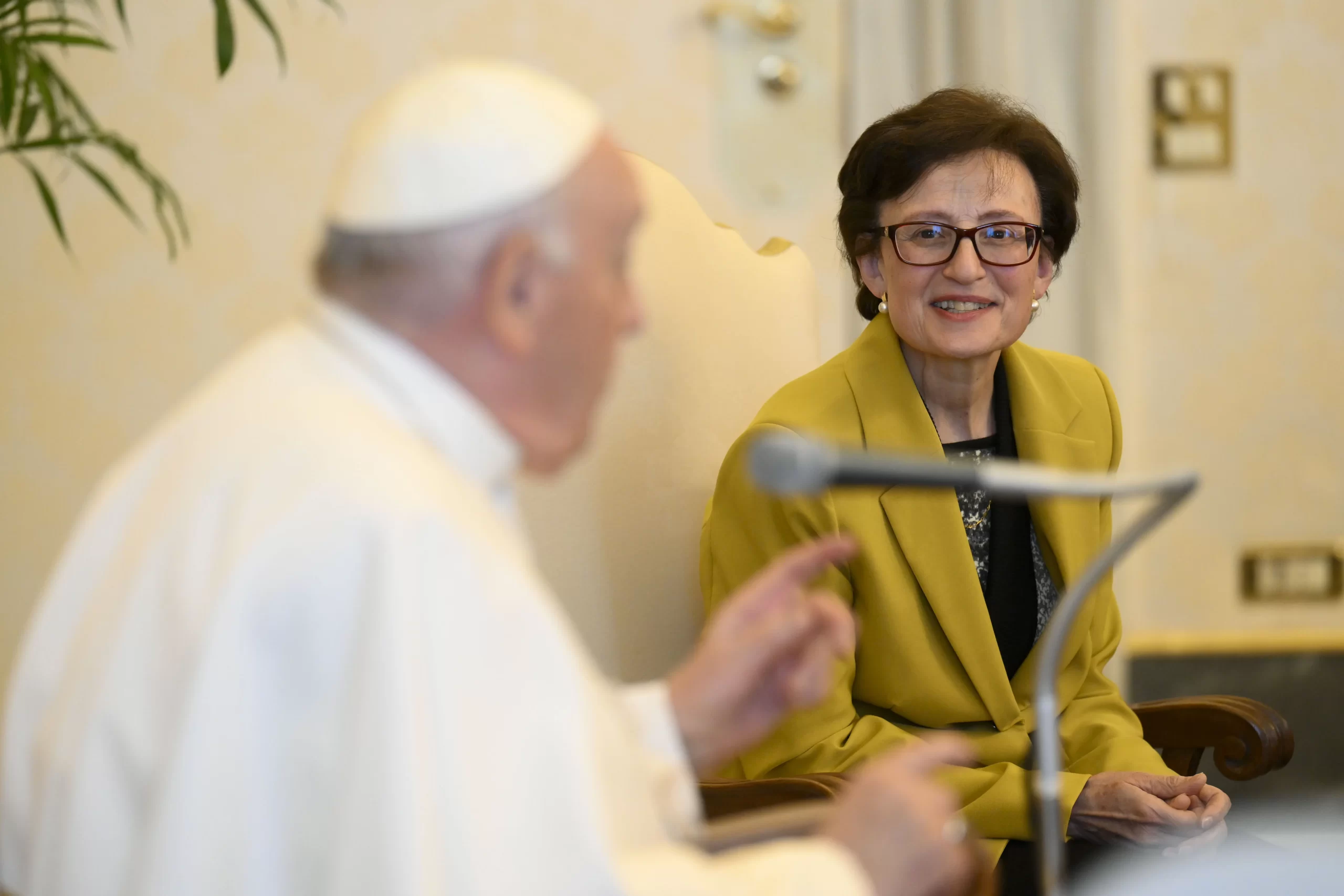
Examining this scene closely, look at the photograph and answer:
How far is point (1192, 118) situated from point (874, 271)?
1.52 metres

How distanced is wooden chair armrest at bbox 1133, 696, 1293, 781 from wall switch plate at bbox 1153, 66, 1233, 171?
5.30 ft

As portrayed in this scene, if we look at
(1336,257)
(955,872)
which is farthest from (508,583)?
(1336,257)

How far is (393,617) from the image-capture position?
0.83 m

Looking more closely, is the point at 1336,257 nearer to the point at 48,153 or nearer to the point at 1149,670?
the point at 1149,670

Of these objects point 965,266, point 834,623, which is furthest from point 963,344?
point 834,623

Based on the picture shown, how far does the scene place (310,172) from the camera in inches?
115

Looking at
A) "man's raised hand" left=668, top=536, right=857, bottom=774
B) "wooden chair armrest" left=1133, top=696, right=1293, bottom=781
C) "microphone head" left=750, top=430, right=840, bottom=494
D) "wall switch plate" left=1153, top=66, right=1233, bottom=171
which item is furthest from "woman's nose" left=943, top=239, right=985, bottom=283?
"wall switch plate" left=1153, top=66, right=1233, bottom=171

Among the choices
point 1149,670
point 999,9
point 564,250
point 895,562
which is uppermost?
point 999,9

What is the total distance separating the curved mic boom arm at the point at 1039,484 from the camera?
74 cm

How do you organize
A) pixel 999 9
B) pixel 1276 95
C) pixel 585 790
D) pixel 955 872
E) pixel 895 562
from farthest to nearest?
pixel 1276 95
pixel 999 9
pixel 895 562
pixel 955 872
pixel 585 790

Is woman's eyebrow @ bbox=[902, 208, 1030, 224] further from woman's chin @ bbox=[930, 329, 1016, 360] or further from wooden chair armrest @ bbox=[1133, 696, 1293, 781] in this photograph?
wooden chair armrest @ bbox=[1133, 696, 1293, 781]

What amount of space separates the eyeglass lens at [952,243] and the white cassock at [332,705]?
123 cm

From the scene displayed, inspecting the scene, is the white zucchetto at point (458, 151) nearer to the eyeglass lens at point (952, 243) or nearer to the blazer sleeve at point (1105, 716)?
the eyeglass lens at point (952, 243)

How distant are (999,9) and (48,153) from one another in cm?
199
